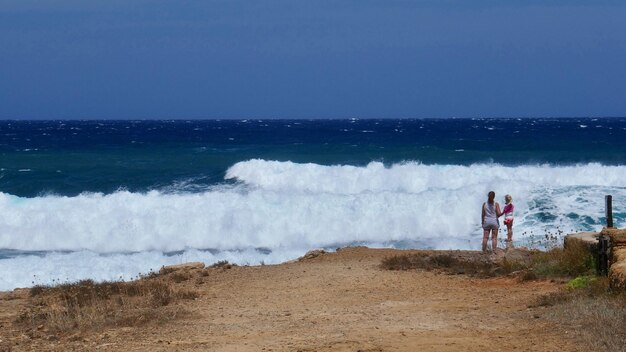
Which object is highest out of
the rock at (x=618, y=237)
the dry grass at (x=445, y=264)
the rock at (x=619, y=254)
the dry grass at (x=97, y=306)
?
the rock at (x=618, y=237)

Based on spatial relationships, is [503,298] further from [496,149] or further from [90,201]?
[496,149]

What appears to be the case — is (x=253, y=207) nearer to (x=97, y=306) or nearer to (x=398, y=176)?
(x=398, y=176)

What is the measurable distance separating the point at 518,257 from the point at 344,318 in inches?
213

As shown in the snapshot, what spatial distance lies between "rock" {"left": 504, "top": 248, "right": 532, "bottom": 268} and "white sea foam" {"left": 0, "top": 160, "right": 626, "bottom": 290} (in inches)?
279

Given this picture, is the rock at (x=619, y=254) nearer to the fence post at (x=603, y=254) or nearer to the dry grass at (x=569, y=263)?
the fence post at (x=603, y=254)

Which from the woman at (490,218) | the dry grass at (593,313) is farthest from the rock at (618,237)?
the woman at (490,218)

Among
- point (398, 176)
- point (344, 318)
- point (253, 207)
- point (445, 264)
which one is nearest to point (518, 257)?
point (445, 264)

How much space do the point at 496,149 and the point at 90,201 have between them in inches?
1242

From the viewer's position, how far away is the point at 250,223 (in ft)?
84.8

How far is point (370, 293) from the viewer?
42.6 feet

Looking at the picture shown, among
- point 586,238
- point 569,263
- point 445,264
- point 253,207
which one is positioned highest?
point 586,238

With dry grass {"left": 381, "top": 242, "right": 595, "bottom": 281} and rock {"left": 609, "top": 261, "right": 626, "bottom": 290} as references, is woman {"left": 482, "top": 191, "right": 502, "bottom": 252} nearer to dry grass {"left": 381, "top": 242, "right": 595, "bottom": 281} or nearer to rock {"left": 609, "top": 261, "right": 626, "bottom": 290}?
dry grass {"left": 381, "top": 242, "right": 595, "bottom": 281}

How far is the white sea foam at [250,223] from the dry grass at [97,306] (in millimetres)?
6101

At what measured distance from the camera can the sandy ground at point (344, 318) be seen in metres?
9.37
